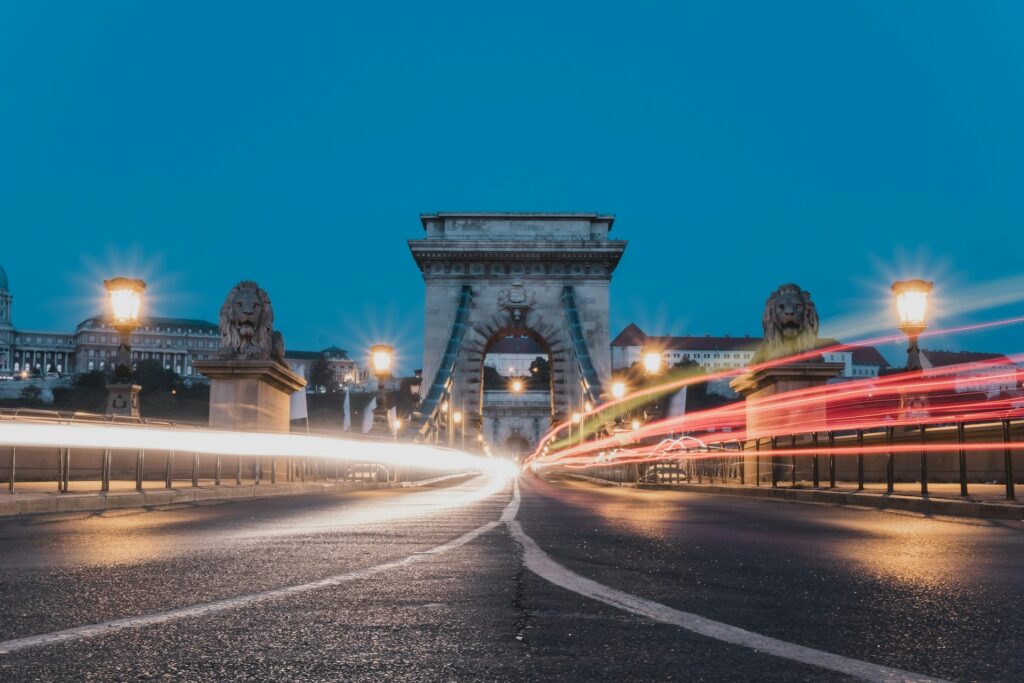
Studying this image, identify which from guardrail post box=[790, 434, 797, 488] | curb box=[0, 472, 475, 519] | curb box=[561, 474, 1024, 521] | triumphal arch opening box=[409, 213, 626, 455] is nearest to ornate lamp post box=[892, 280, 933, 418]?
guardrail post box=[790, 434, 797, 488]

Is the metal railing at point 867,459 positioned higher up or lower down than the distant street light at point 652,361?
lower down

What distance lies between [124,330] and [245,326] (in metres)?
2.51

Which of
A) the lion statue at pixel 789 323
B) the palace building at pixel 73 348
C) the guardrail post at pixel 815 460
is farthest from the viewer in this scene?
the palace building at pixel 73 348

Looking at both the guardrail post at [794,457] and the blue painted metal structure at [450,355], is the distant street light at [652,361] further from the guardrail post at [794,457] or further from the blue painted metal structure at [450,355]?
the blue painted metal structure at [450,355]

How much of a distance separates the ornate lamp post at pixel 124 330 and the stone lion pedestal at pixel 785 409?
11537mm

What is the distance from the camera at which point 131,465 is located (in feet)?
61.4

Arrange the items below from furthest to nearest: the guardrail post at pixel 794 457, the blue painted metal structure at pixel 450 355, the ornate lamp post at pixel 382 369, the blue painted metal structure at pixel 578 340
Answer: the blue painted metal structure at pixel 578 340 < the blue painted metal structure at pixel 450 355 < the ornate lamp post at pixel 382 369 < the guardrail post at pixel 794 457

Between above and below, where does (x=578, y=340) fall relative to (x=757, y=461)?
above

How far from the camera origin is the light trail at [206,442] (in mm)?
12758

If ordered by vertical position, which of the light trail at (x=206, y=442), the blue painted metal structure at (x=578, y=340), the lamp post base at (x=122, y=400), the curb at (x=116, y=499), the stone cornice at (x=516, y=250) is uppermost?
the stone cornice at (x=516, y=250)

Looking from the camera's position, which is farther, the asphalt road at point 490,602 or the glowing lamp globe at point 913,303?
the glowing lamp globe at point 913,303

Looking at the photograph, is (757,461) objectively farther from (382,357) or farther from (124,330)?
(382,357)

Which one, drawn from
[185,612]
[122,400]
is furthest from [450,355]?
[185,612]

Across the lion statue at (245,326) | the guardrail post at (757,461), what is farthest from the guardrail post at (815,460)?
the lion statue at (245,326)
